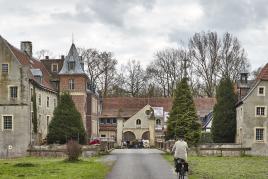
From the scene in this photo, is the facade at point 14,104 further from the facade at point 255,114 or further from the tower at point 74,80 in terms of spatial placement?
the facade at point 255,114

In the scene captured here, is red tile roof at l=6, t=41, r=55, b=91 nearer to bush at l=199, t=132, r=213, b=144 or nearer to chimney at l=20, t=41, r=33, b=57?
chimney at l=20, t=41, r=33, b=57

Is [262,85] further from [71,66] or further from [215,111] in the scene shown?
[71,66]

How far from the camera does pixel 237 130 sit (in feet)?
171

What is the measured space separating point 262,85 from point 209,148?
9736 millimetres

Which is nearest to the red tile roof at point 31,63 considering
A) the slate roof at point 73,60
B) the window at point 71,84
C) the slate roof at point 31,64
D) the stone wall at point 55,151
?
the slate roof at point 31,64

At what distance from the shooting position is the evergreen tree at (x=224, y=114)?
51.7m

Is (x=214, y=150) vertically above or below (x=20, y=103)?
below

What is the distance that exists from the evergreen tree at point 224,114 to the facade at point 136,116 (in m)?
20.8

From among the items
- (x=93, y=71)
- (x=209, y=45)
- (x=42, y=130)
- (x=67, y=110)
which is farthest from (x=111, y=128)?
(x=67, y=110)

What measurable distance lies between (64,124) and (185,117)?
1057 centimetres

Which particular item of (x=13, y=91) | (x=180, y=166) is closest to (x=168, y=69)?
(x=13, y=91)

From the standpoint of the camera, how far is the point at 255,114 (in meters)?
48.9

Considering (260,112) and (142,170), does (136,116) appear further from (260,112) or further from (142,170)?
(142,170)

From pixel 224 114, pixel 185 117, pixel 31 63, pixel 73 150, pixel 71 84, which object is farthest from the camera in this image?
pixel 71 84
